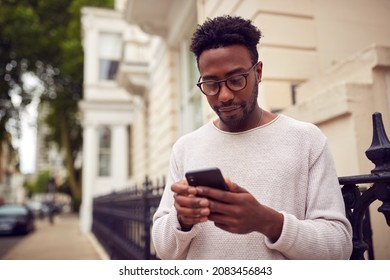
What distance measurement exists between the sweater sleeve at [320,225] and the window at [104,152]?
11.0 m

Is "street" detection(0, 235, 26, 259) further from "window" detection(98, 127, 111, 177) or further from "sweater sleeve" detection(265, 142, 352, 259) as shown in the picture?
"window" detection(98, 127, 111, 177)

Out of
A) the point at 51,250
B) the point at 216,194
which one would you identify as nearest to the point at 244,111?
the point at 216,194

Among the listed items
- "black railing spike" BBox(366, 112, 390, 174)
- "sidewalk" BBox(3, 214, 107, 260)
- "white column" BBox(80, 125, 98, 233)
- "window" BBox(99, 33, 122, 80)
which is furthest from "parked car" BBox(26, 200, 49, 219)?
"black railing spike" BBox(366, 112, 390, 174)

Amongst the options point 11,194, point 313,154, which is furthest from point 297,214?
point 11,194

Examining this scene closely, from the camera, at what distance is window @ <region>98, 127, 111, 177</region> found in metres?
11.7

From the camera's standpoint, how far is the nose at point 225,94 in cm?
125

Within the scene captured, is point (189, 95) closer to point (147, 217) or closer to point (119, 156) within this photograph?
point (147, 217)

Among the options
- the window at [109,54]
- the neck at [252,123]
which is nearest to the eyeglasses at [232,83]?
the neck at [252,123]

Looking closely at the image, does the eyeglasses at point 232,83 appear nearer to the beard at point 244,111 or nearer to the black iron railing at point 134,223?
the beard at point 244,111

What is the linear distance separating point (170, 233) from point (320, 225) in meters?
0.50

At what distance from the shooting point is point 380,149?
3.98 feet

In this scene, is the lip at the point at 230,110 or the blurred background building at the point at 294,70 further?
the blurred background building at the point at 294,70

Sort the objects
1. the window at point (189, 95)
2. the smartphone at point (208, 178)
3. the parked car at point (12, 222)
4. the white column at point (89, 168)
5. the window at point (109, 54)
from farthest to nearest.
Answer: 1. the window at point (109, 54)
2. the white column at point (89, 168)
3. the parked car at point (12, 222)
4. the window at point (189, 95)
5. the smartphone at point (208, 178)

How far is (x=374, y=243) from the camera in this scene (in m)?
2.15
